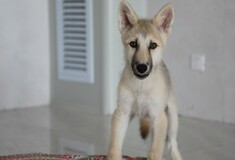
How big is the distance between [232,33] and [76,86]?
135cm

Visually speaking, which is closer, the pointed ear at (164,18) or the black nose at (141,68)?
the black nose at (141,68)

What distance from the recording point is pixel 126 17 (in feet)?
6.29

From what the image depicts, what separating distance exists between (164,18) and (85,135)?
122cm

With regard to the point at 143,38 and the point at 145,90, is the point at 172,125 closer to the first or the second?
the point at 145,90

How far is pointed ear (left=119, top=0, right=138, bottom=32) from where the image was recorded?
189 centimetres

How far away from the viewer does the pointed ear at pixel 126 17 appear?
1.89 m

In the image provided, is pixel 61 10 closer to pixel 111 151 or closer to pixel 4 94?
pixel 4 94

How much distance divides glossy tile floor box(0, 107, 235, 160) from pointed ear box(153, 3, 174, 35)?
73 cm

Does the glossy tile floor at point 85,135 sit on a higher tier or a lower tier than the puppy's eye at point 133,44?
lower

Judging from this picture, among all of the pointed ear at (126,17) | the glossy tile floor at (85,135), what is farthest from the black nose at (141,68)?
the glossy tile floor at (85,135)

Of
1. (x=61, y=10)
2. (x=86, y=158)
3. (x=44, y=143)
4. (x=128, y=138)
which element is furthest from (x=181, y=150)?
(x=61, y=10)

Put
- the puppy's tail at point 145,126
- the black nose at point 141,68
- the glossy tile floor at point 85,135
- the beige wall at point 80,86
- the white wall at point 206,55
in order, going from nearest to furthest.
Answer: the black nose at point 141,68, the puppy's tail at point 145,126, the glossy tile floor at point 85,135, the white wall at point 206,55, the beige wall at point 80,86

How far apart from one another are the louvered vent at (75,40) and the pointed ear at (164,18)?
1676 millimetres

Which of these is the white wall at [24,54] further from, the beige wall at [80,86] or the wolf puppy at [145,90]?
the wolf puppy at [145,90]
